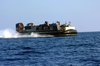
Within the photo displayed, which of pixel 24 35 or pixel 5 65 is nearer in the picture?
pixel 5 65

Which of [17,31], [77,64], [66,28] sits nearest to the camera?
[77,64]

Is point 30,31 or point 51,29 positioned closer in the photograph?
point 51,29

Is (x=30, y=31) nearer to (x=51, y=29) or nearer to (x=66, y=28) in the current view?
(x=51, y=29)

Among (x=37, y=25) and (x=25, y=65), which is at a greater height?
(x=37, y=25)

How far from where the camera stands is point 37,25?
9725 centimetres

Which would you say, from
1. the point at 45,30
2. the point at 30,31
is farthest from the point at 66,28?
the point at 30,31

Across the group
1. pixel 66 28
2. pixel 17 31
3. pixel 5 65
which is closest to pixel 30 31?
pixel 17 31

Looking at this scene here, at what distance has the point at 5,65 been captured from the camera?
16.5 meters

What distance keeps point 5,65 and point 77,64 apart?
6.65 meters

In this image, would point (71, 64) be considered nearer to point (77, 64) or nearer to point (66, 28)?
point (77, 64)

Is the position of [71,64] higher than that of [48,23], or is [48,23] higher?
[48,23]

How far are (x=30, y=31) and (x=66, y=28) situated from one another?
1917 cm

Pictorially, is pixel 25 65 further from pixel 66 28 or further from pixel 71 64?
pixel 66 28

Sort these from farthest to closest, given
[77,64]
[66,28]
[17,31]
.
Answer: [17,31] → [66,28] → [77,64]
